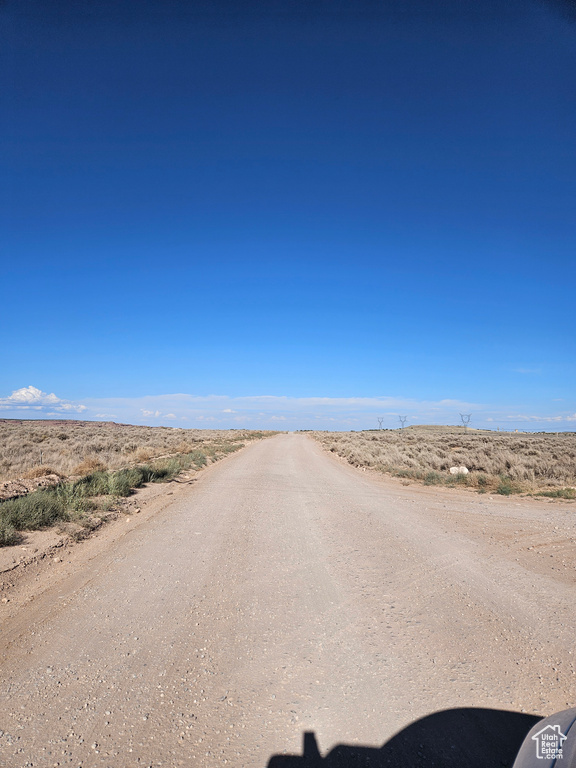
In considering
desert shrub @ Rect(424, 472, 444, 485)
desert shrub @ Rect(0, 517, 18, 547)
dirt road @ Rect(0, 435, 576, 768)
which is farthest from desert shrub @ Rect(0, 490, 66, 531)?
desert shrub @ Rect(424, 472, 444, 485)

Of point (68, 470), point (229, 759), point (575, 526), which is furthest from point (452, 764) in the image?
point (68, 470)

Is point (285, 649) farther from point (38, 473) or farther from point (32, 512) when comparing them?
point (38, 473)

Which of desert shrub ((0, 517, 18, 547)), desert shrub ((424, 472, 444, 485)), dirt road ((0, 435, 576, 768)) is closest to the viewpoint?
dirt road ((0, 435, 576, 768))

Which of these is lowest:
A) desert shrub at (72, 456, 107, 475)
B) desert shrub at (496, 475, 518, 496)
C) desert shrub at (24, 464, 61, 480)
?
desert shrub at (72, 456, 107, 475)

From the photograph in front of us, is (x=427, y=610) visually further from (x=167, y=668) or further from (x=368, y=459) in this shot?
(x=368, y=459)

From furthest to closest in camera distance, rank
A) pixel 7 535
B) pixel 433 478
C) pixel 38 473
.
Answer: pixel 433 478
pixel 38 473
pixel 7 535

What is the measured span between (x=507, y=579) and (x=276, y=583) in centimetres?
332

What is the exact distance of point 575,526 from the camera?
8.81 m

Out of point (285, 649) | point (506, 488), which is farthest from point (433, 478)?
point (285, 649)

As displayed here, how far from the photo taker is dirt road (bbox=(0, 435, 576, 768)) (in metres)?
2.88

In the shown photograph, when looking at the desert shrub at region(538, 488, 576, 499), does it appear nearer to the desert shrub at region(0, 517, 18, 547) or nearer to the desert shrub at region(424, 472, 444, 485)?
the desert shrub at region(424, 472, 444, 485)

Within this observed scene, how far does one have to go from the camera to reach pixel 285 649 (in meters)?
4.02

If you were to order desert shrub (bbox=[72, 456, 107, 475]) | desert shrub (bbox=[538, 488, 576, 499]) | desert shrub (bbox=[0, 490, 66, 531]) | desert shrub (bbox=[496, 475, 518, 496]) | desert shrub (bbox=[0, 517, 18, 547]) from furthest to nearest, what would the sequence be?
1. desert shrub (bbox=[72, 456, 107, 475])
2. desert shrub (bbox=[496, 475, 518, 496])
3. desert shrub (bbox=[538, 488, 576, 499])
4. desert shrub (bbox=[0, 490, 66, 531])
5. desert shrub (bbox=[0, 517, 18, 547])

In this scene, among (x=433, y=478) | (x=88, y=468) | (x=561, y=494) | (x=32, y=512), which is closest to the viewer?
(x=32, y=512)
